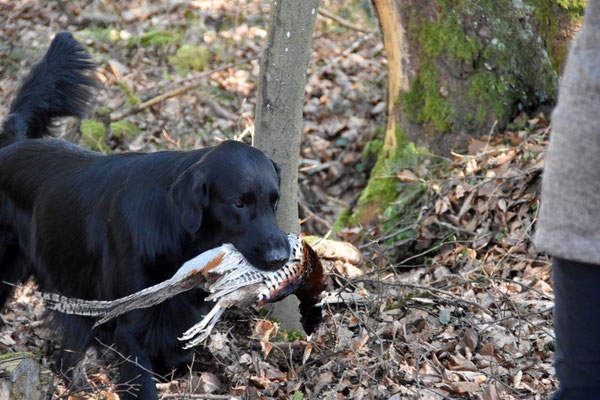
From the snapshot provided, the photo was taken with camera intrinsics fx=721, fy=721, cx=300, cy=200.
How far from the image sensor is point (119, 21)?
33.6ft

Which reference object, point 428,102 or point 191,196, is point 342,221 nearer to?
point 428,102

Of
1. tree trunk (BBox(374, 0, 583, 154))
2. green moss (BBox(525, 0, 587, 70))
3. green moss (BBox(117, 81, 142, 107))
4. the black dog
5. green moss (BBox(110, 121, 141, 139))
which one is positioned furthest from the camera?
green moss (BBox(117, 81, 142, 107))

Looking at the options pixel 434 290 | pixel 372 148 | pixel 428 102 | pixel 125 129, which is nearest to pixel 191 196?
pixel 434 290

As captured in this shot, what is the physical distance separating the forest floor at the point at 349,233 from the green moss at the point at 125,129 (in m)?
0.01

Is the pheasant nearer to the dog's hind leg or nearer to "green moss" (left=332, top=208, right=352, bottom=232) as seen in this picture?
the dog's hind leg

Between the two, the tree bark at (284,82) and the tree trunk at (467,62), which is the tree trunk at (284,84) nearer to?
the tree bark at (284,82)

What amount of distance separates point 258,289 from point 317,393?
0.87 m

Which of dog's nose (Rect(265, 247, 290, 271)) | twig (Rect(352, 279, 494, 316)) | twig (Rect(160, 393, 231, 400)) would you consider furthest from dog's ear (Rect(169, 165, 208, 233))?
twig (Rect(352, 279, 494, 316))

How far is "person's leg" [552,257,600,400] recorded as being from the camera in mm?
1888

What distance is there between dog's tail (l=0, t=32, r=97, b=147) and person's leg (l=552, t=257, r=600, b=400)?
371cm

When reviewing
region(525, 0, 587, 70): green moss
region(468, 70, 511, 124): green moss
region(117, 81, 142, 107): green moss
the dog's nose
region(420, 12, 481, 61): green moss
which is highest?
region(525, 0, 587, 70): green moss

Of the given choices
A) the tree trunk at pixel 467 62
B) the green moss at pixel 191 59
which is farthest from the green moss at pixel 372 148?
the green moss at pixel 191 59

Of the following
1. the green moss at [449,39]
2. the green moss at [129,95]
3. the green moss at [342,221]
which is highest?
the green moss at [449,39]

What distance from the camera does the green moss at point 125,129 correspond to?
757 cm
